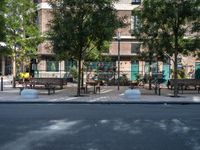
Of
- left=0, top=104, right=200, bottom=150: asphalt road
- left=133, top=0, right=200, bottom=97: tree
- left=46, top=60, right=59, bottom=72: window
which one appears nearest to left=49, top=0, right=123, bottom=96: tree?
left=133, top=0, right=200, bottom=97: tree

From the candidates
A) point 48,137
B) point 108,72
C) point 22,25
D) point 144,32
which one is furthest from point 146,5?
point 48,137

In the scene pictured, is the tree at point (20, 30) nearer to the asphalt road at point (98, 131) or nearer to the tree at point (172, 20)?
the tree at point (172, 20)

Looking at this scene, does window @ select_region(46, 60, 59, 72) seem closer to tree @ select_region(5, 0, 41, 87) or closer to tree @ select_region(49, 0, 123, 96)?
tree @ select_region(5, 0, 41, 87)

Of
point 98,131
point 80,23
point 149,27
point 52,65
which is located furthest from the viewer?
point 52,65

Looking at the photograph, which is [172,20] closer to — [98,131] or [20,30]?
[20,30]

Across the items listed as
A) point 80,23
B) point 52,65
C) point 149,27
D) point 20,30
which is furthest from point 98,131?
point 52,65

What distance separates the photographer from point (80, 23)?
27.0 meters

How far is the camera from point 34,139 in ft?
36.0

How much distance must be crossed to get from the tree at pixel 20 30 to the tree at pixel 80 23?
8051 millimetres

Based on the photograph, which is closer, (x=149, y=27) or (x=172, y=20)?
(x=172, y=20)

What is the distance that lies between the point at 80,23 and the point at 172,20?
5.53 meters

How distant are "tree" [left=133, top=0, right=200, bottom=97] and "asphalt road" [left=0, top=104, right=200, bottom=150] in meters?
11.2

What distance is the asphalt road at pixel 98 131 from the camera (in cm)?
1022

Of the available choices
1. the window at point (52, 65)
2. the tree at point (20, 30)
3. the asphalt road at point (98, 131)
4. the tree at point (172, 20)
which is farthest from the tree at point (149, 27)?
the window at point (52, 65)
